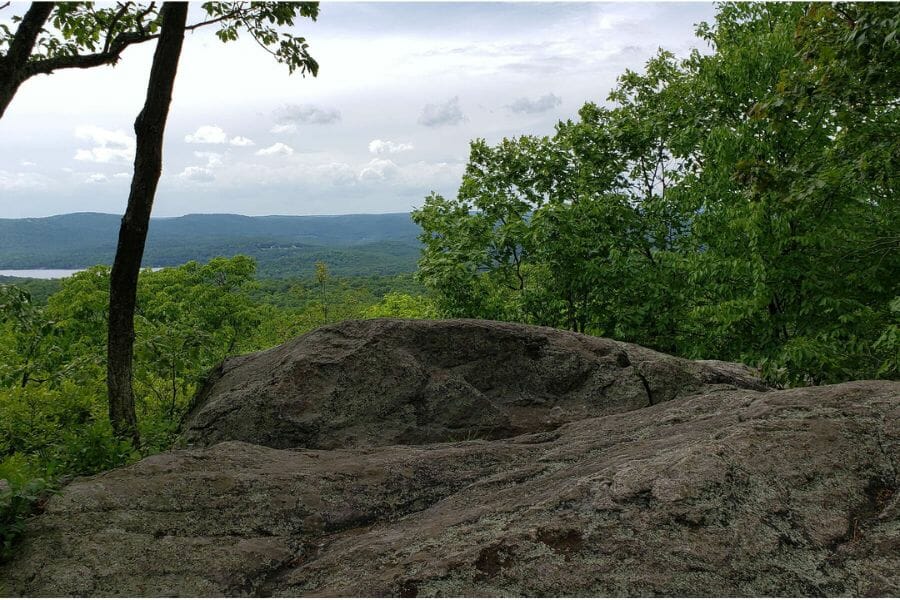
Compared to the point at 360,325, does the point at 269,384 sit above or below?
below

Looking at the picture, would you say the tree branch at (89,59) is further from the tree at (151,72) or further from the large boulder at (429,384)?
the large boulder at (429,384)

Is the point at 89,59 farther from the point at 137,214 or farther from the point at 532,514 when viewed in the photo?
the point at 532,514

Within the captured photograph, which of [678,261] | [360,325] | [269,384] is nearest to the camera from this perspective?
[269,384]

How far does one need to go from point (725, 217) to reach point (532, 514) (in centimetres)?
1443

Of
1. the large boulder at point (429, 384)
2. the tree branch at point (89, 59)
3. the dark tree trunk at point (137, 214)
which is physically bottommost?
the large boulder at point (429, 384)

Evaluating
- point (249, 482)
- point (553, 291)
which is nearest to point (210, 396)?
point (249, 482)

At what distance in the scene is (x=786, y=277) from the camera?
1570 centimetres

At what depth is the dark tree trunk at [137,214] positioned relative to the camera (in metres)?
7.86

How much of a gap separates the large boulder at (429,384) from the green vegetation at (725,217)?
169 inches

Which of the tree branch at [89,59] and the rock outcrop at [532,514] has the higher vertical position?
the tree branch at [89,59]

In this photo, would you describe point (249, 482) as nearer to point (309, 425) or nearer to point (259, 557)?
point (259, 557)

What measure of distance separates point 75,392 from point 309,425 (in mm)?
4152

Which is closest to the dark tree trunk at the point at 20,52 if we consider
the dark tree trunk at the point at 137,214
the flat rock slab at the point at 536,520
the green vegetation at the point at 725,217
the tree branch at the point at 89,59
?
the tree branch at the point at 89,59

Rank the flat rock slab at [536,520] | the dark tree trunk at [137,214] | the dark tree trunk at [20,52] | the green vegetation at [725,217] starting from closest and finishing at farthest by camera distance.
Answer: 1. the flat rock slab at [536,520]
2. the dark tree trunk at [20,52]
3. the dark tree trunk at [137,214]
4. the green vegetation at [725,217]
